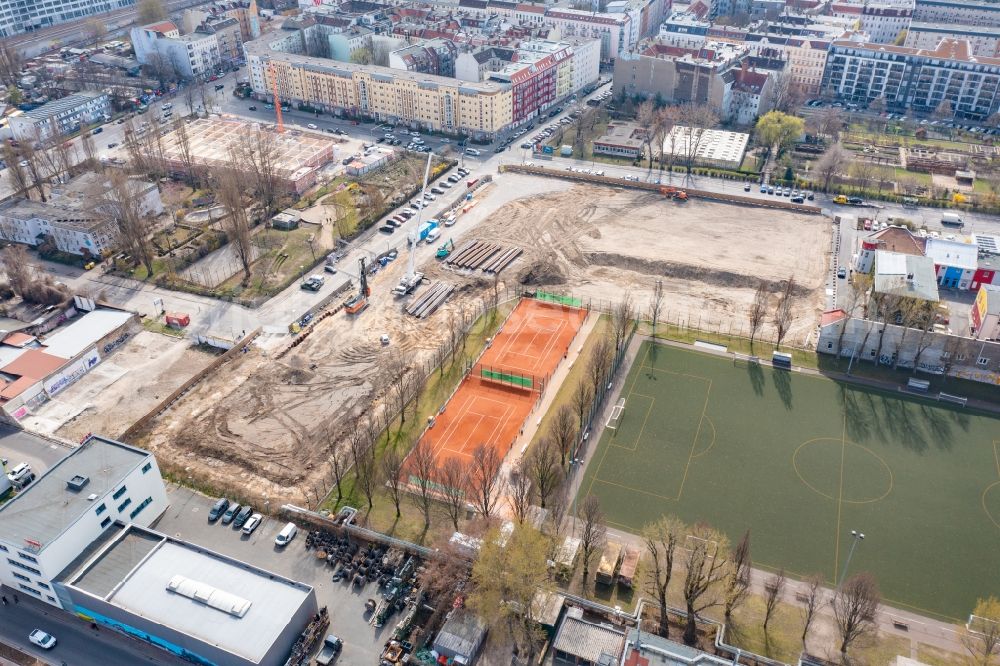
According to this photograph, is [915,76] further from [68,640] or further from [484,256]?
[68,640]

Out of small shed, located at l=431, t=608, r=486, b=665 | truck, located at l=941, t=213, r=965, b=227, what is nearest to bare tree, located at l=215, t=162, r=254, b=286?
small shed, located at l=431, t=608, r=486, b=665

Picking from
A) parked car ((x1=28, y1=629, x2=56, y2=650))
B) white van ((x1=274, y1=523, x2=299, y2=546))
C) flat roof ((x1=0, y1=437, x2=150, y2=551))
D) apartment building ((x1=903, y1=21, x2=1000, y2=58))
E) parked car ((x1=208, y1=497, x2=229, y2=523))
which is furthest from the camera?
apartment building ((x1=903, y1=21, x2=1000, y2=58))

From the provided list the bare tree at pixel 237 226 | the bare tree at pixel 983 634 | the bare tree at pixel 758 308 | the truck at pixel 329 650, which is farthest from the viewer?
the bare tree at pixel 237 226

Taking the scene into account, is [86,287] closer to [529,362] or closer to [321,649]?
[529,362]

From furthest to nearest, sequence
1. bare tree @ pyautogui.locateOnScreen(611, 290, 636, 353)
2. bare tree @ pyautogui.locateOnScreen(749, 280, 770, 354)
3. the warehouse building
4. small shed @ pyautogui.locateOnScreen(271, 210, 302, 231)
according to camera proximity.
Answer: small shed @ pyautogui.locateOnScreen(271, 210, 302, 231) < bare tree @ pyautogui.locateOnScreen(749, 280, 770, 354) < bare tree @ pyautogui.locateOnScreen(611, 290, 636, 353) < the warehouse building

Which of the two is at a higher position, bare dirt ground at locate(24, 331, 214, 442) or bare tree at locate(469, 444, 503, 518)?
bare tree at locate(469, 444, 503, 518)

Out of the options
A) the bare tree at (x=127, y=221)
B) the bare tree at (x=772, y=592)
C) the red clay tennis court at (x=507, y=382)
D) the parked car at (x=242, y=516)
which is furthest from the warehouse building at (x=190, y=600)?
the bare tree at (x=127, y=221)

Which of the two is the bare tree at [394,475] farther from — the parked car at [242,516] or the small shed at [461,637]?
the small shed at [461,637]

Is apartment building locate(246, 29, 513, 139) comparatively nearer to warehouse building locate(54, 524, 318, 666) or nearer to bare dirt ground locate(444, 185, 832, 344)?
bare dirt ground locate(444, 185, 832, 344)
